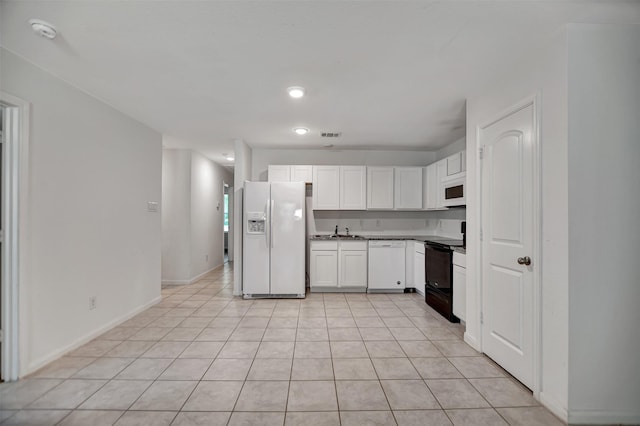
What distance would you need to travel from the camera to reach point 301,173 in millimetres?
5035

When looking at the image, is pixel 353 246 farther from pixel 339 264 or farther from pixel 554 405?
pixel 554 405

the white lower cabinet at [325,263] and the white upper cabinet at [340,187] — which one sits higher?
the white upper cabinet at [340,187]

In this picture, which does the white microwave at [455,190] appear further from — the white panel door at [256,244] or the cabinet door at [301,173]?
the white panel door at [256,244]

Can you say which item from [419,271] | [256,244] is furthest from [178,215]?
[419,271]

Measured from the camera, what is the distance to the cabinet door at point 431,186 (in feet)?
15.3

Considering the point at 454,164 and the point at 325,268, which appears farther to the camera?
the point at 325,268

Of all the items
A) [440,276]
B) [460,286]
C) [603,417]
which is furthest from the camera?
[440,276]

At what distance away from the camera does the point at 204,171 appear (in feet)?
19.8

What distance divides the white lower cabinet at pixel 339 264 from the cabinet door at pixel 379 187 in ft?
2.52

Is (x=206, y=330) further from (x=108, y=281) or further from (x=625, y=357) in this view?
(x=625, y=357)

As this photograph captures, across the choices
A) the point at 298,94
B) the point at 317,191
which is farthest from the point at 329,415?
the point at 317,191

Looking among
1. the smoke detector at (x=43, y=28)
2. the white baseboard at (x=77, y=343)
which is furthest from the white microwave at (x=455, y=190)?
the white baseboard at (x=77, y=343)

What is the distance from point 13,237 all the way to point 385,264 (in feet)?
14.1

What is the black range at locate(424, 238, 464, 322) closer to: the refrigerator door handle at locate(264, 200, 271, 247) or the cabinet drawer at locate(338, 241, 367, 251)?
the cabinet drawer at locate(338, 241, 367, 251)
